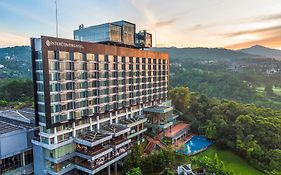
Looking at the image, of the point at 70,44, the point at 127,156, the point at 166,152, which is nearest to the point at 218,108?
the point at 166,152

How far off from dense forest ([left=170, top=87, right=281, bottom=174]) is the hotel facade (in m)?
21.6

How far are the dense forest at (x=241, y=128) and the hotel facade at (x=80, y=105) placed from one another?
21.6m

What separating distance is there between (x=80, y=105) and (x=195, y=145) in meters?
31.3

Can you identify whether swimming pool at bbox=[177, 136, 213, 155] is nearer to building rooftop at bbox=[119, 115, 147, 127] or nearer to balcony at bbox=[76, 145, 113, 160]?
building rooftop at bbox=[119, 115, 147, 127]

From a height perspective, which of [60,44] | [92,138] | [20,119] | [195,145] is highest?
[60,44]

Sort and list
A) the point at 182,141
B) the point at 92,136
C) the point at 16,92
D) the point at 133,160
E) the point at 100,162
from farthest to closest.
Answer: the point at 16,92, the point at 182,141, the point at 133,160, the point at 92,136, the point at 100,162

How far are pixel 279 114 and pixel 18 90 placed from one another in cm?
9612

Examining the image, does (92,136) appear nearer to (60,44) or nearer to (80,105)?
(80,105)

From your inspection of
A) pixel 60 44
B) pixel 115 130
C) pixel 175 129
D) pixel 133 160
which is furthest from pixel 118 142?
pixel 175 129

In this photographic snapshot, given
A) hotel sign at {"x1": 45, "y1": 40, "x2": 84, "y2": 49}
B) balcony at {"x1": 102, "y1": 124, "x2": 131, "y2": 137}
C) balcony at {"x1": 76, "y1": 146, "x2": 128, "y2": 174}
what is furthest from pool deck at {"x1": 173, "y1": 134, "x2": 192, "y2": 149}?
hotel sign at {"x1": 45, "y1": 40, "x2": 84, "y2": 49}

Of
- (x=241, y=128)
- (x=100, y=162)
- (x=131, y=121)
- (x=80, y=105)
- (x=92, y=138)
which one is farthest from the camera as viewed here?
(x=241, y=128)

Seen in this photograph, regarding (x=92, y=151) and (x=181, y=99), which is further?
(x=181, y=99)

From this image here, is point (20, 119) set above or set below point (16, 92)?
below

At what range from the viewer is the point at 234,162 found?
154 feet
